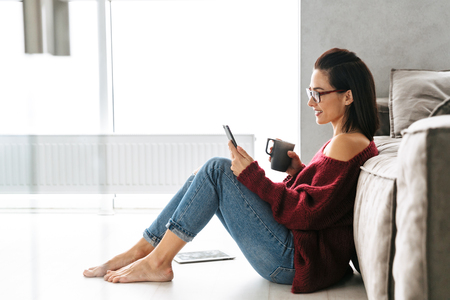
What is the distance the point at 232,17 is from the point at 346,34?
81 centimetres

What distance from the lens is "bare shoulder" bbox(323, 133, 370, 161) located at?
1375 millimetres

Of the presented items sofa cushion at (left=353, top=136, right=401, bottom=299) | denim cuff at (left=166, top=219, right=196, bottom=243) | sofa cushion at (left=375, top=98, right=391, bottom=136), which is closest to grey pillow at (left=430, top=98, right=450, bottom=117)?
sofa cushion at (left=353, top=136, right=401, bottom=299)

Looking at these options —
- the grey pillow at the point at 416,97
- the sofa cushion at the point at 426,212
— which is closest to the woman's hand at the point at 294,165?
the grey pillow at the point at 416,97

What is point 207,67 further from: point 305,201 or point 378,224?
point 378,224

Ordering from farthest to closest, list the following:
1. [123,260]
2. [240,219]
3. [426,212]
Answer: [123,260]
[240,219]
[426,212]

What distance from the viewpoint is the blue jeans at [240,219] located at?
1.42 meters

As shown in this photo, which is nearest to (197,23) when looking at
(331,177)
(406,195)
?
(331,177)

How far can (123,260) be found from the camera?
165 centimetres

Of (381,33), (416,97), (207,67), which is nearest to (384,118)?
(416,97)

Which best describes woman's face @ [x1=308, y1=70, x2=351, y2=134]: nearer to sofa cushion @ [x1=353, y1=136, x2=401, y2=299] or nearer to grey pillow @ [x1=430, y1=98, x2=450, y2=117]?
sofa cushion @ [x1=353, y1=136, x2=401, y2=299]

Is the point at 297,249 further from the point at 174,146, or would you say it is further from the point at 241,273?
the point at 174,146

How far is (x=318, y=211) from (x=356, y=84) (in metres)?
0.43

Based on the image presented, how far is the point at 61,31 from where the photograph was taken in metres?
0.55

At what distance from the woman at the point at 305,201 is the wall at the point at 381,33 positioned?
4.47 ft
